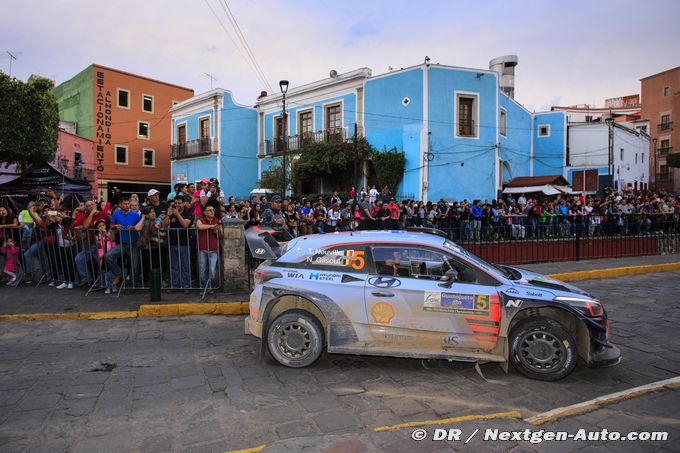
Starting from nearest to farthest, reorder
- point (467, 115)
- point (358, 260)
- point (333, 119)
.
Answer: point (358, 260) < point (467, 115) < point (333, 119)

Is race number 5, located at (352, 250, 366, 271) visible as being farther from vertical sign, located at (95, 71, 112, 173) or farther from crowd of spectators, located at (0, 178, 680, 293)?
vertical sign, located at (95, 71, 112, 173)

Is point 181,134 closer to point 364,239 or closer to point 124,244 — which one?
point 124,244

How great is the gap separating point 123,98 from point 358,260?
40.9m

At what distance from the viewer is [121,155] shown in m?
39.9

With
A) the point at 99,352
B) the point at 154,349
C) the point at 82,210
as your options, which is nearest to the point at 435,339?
the point at 154,349

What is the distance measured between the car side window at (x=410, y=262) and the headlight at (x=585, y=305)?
1331 mm

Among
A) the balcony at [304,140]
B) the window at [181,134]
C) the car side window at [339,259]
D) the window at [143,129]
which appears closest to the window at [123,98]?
the window at [143,129]

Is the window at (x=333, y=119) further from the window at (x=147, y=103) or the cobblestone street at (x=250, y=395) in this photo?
the window at (x=147, y=103)

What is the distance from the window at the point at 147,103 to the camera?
40.8m

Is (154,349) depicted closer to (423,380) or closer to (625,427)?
(423,380)

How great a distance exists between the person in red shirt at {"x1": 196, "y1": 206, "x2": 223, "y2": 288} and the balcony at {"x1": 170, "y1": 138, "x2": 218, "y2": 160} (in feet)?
77.1

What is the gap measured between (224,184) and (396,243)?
27822 millimetres

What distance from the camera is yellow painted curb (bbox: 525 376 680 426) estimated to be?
3.88 metres

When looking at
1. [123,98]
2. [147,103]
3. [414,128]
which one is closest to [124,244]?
[414,128]
